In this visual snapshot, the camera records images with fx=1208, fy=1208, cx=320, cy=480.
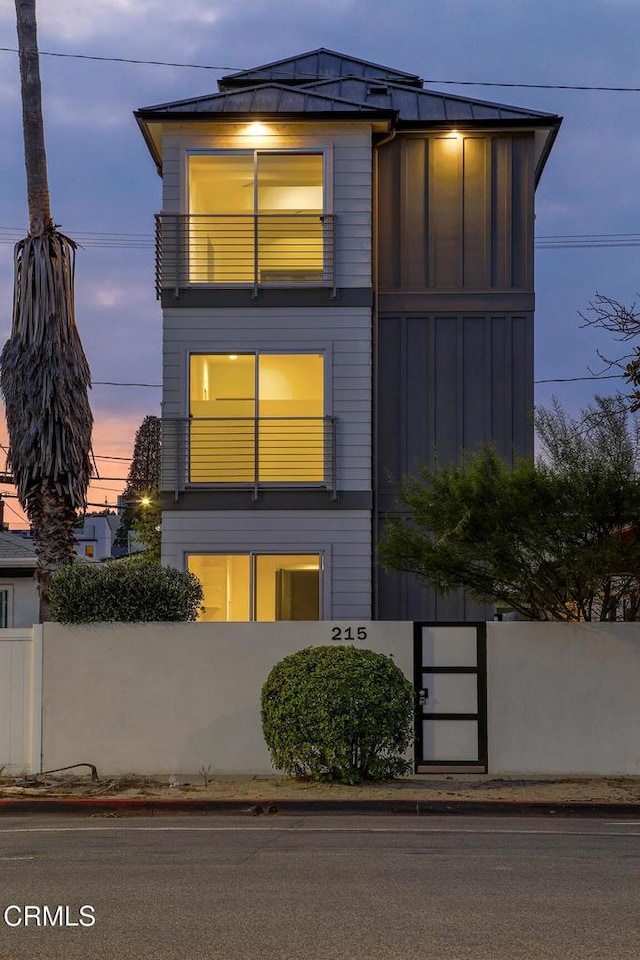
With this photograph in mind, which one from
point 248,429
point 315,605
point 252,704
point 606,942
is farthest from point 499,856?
point 248,429

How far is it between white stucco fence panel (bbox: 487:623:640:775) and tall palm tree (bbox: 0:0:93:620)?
21.3 ft

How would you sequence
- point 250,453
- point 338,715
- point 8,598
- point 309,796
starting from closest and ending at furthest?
1. point 309,796
2. point 338,715
3. point 250,453
4. point 8,598

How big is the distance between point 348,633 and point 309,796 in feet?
8.32

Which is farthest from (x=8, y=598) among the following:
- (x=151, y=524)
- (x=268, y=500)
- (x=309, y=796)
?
(x=309, y=796)

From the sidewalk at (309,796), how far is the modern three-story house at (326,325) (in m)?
5.25

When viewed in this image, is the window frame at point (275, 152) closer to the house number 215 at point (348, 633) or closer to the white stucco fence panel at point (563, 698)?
the house number 215 at point (348, 633)

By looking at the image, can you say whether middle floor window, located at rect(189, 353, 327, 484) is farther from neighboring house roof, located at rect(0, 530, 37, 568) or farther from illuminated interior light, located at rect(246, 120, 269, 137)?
neighboring house roof, located at rect(0, 530, 37, 568)

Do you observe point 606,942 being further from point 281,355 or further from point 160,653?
point 281,355

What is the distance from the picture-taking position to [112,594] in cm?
1509

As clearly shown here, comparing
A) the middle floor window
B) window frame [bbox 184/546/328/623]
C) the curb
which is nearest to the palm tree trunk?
the middle floor window

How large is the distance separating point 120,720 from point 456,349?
348 inches

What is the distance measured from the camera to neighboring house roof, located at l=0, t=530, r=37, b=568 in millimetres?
29906

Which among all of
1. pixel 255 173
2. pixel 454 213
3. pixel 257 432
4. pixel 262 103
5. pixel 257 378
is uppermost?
pixel 262 103

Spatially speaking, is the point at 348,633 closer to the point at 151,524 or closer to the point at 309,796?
the point at 309,796
